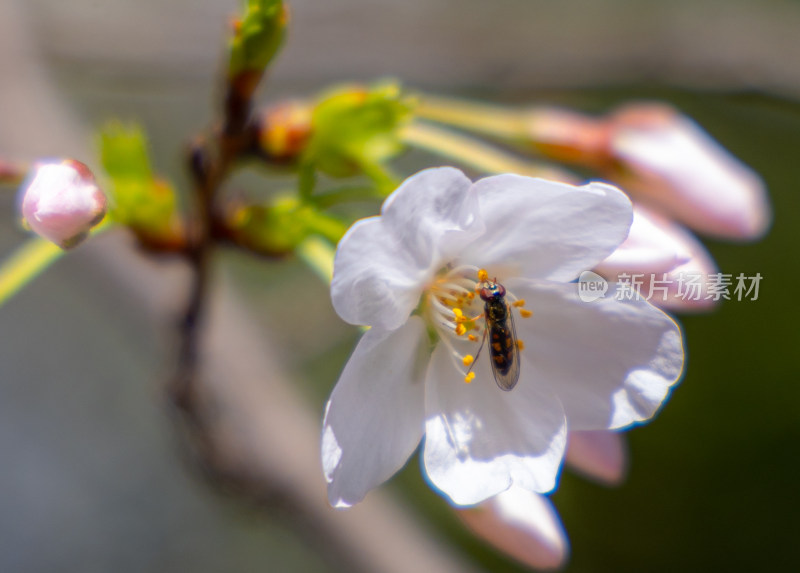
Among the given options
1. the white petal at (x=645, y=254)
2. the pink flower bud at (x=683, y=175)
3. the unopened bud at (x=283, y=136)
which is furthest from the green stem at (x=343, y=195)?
the pink flower bud at (x=683, y=175)

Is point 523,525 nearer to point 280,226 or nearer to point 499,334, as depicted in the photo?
point 499,334

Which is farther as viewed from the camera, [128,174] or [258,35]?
[128,174]

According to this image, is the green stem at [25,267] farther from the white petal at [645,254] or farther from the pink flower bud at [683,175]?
the pink flower bud at [683,175]

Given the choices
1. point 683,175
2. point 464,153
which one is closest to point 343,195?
point 464,153

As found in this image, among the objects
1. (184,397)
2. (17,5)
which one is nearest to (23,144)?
(17,5)

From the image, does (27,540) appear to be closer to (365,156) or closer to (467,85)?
(467,85)

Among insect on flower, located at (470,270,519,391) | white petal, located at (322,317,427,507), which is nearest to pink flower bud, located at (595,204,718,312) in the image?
insect on flower, located at (470,270,519,391)
